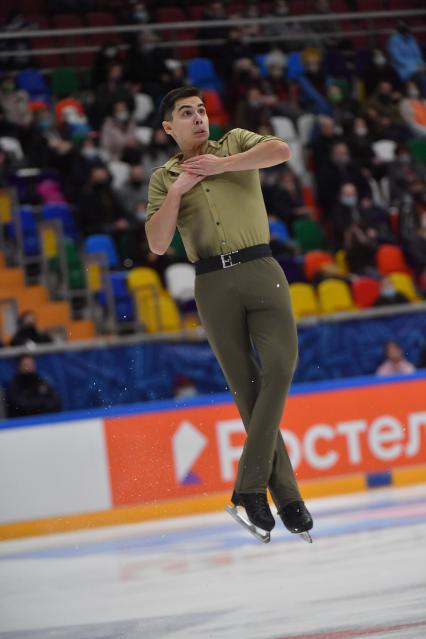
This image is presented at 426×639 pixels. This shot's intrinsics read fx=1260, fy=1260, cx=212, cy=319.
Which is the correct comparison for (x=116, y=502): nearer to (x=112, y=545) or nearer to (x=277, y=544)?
(x=112, y=545)

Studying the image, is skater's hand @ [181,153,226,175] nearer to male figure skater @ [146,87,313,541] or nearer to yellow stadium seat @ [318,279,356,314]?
male figure skater @ [146,87,313,541]

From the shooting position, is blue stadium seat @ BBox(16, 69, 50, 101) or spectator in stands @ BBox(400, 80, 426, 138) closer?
blue stadium seat @ BBox(16, 69, 50, 101)

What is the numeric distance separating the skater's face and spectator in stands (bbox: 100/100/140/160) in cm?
803

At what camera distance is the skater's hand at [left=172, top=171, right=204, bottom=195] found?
5.36 metres

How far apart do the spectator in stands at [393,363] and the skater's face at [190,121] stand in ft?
21.6

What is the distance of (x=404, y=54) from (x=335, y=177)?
125 inches

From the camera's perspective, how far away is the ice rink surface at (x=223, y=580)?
5.06m

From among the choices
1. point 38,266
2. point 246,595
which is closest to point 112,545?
point 246,595

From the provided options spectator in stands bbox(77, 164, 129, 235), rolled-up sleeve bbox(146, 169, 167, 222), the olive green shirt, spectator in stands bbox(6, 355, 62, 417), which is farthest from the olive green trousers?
spectator in stands bbox(77, 164, 129, 235)

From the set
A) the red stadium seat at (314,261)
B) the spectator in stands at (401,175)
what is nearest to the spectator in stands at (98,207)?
the red stadium seat at (314,261)

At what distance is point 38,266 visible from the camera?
12.8 metres

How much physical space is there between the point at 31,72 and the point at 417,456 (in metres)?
6.40

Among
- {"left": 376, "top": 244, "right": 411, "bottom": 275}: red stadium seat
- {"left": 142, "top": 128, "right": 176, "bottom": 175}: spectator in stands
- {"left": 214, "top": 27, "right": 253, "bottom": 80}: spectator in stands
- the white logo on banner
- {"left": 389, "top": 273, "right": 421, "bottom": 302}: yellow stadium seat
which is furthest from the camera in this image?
{"left": 214, "top": 27, "right": 253, "bottom": 80}: spectator in stands

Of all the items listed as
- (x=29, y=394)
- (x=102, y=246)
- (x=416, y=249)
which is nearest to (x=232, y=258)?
(x=29, y=394)
